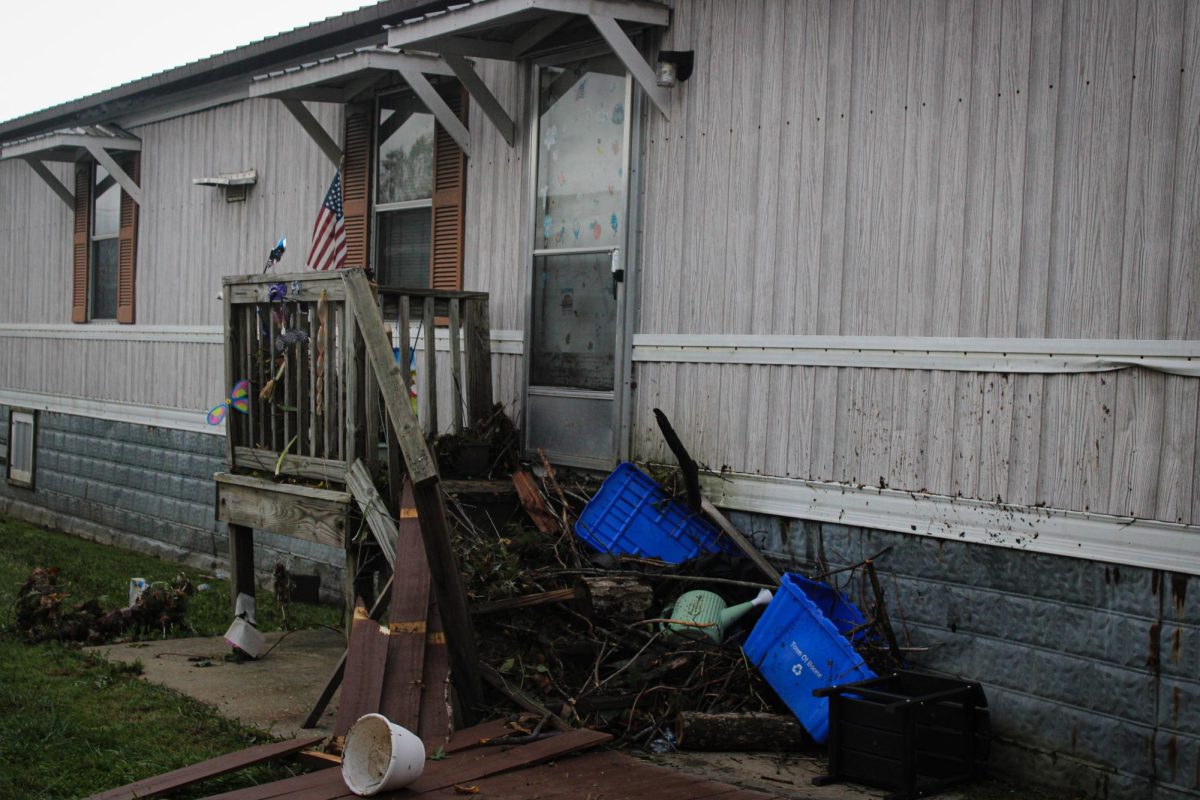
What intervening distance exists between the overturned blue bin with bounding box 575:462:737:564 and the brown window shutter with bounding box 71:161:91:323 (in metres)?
9.18

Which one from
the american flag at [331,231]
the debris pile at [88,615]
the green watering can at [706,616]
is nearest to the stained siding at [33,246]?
the american flag at [331,231]

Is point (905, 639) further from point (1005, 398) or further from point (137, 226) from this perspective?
point (137, 226)

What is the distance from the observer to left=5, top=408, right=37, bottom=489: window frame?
50.2ft

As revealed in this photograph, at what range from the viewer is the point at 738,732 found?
5.61m

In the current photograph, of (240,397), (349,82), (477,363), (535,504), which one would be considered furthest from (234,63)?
(535,504)

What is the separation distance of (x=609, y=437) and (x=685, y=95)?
2030 mm

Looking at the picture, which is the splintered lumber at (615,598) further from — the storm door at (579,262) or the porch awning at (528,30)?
the porch awning at (528,30)

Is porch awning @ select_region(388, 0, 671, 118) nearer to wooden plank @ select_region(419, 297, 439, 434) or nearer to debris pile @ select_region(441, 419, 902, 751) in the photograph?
wooden plank @ select_region(419, 297, 439, 434)

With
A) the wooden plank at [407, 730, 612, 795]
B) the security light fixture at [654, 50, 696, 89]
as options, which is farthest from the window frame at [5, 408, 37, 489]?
the wooden plank at [407, 730, 612, 795]

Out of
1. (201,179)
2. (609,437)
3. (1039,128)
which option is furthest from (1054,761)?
(201,179)

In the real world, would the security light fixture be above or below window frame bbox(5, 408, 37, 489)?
above

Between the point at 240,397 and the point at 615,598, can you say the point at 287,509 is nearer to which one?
the point at 240,397

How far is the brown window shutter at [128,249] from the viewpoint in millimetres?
13086

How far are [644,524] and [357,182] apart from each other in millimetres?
4393
